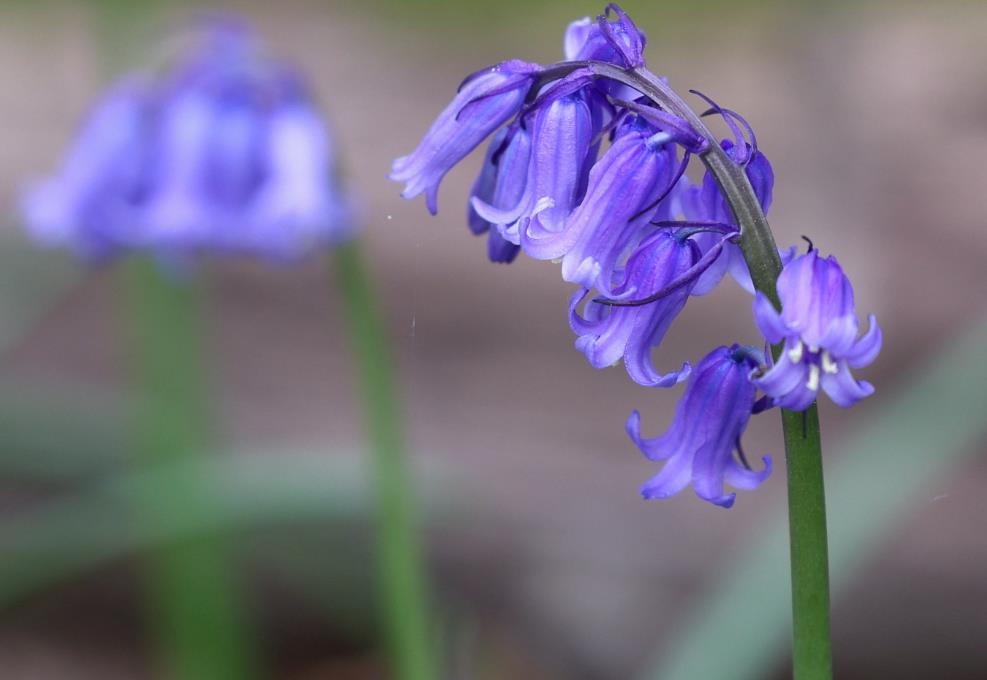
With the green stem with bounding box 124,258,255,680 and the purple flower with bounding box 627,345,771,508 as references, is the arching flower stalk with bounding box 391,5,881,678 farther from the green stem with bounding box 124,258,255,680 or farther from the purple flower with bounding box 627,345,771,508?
the green stem with bounding box 124,258,255,680

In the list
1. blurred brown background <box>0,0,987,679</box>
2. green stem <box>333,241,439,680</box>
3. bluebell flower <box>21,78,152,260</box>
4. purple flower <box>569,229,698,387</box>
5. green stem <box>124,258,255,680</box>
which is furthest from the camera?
blurred brown background <box>0,0,987,679</box>

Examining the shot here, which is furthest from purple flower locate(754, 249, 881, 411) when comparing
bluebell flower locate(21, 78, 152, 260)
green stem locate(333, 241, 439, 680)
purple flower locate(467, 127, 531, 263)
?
bluebell flower locate(21, 78, 152, 260)

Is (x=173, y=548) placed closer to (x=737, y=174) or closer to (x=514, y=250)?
(x=514, y=250)

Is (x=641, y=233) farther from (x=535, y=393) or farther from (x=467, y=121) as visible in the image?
(x=535, y=393)

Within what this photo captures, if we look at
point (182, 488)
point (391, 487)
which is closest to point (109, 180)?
point (182, 488)

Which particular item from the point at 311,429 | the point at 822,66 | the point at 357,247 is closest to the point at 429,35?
the point at 822,66

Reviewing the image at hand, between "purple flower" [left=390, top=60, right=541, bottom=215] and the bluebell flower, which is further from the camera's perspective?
the bluebell flower
